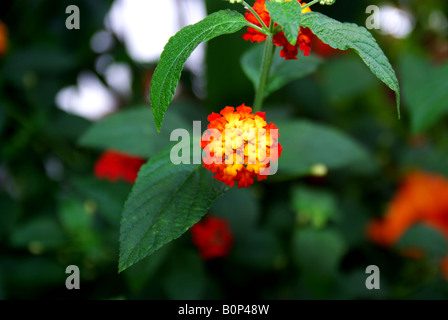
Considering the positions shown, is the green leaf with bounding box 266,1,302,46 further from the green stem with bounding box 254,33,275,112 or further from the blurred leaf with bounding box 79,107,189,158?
the blurred leaf with bounding box 79,107,189,158

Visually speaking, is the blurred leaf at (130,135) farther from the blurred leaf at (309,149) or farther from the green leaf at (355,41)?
the green leaf at (355,41)

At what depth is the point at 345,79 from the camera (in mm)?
764

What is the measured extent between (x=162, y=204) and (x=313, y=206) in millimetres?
299

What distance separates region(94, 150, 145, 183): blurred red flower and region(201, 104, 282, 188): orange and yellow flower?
0.31 m

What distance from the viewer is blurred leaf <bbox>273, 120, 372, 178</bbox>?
471 mm

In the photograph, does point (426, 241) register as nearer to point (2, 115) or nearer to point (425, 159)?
point (425, 159)

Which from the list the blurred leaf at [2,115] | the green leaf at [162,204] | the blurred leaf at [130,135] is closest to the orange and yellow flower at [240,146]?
the green leaf at [162,204]

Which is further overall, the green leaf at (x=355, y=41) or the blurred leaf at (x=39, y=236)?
the blurred leaf at (x=39, y=236)

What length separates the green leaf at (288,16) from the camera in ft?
0.73

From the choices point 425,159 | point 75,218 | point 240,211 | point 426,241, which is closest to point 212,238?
point 240,211

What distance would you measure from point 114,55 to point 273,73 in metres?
0.50

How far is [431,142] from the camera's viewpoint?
0.89 m
